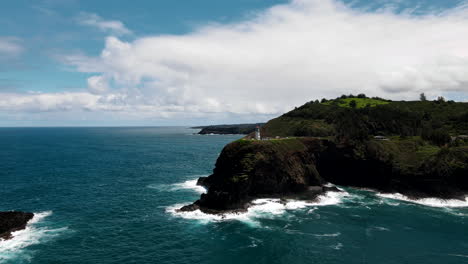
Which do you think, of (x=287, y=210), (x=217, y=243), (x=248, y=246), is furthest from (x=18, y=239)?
(x=287, y=210)

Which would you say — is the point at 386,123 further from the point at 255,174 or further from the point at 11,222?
the point at 11,222

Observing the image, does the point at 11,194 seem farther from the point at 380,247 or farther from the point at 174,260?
the point at 380,247

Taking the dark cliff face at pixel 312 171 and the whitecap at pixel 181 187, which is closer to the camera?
the dark cliff face at pixel 312 171

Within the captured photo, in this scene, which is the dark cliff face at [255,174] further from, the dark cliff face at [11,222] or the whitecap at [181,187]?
the dark cliff face at [11,222]

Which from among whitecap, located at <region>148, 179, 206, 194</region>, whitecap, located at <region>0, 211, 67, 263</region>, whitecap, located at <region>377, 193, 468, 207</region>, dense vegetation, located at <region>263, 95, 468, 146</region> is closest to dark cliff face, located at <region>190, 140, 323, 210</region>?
whitecap, located at <region>148, 179, 206, 194</region>

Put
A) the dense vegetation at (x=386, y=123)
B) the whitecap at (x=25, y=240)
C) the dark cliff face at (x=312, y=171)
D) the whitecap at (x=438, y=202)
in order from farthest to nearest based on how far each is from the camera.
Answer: the dense vegetation at (x=386, y=123) < the whitecap at (x=438, y=202) < the dark cliff face at (x=312, y=171) < the whitecap at (x=25, y=240)

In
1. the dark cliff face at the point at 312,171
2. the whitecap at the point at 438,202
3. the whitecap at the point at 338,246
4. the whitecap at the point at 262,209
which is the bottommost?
the whitecap at the point at 338,246

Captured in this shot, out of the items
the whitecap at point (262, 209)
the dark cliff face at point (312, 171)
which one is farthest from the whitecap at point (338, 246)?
the dark cliff face at point (312, 171)

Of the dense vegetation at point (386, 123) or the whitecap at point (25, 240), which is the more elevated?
the dense vegetation at point (386, 123)
